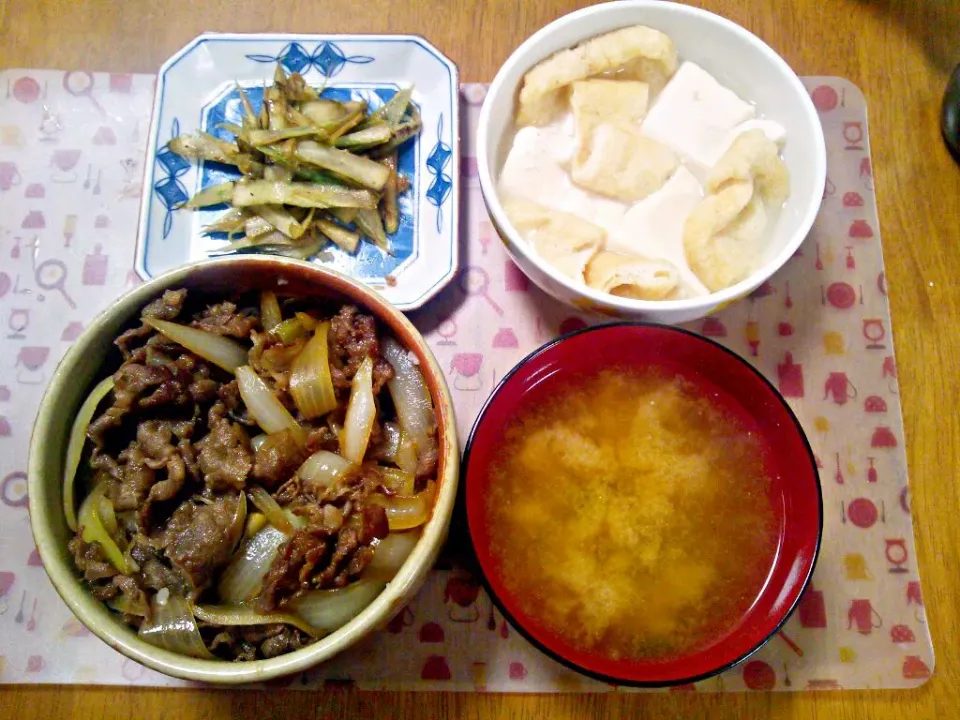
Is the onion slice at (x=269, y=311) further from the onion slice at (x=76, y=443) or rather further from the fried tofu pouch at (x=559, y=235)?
the fried tofu pouch at (x=559, y=235)

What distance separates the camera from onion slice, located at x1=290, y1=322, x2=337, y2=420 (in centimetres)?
95

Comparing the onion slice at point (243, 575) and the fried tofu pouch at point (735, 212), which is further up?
the fried tofu pouch at point (735, 212)

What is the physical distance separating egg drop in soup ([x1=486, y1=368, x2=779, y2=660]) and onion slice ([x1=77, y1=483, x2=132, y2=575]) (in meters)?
0.49

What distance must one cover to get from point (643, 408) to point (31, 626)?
1.04 meters

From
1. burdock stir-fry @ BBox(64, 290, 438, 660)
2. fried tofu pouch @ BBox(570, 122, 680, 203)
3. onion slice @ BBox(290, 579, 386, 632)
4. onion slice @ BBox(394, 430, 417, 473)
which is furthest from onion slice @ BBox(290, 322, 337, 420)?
fried tofu pouch @ BBox(570, 122, 680, 203)

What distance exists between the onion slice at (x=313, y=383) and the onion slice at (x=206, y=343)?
0.08 meters

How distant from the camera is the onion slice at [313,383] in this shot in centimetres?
95

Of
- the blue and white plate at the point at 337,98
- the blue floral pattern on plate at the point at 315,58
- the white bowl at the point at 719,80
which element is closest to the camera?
the white bowl at the point at 719,80

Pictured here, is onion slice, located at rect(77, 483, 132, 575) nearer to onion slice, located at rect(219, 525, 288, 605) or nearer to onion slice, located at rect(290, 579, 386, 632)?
onion slice, located at rect(219, 525, 288, 605)

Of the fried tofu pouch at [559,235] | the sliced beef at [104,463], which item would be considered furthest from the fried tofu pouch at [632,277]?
the sliced beef at [104,463]

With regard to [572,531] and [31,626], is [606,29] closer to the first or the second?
[572,531]

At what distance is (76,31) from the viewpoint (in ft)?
4.73

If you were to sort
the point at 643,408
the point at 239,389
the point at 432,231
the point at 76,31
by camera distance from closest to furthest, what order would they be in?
the point at 239,389 → the point at 643,408 → the point at 432,231 → the point at 76,31

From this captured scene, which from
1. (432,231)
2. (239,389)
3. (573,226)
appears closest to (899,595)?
(573,226)
